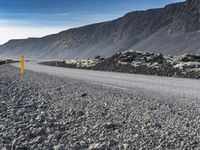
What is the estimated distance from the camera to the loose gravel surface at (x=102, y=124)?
6301mm

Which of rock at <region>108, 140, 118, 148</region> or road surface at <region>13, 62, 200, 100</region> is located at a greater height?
rock at <region>108, 140, 118, 148</region>

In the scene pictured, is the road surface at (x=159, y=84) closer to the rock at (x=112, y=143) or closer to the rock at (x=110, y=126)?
the rock at (x=110, y=126)

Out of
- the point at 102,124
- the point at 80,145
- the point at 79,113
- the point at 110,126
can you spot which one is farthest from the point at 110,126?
the point at 79,113

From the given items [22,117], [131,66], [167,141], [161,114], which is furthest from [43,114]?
[131,66]

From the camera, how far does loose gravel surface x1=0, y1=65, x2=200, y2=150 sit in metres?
6.30

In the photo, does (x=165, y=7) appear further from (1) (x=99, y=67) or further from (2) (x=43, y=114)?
(2) (x=43, y=114)

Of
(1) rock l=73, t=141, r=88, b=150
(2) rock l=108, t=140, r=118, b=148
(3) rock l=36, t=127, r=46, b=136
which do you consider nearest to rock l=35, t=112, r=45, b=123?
(3) rock l=36, t=127, r=46, b=136

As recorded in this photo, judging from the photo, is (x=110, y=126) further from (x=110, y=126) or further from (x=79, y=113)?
(x=79, y=113)

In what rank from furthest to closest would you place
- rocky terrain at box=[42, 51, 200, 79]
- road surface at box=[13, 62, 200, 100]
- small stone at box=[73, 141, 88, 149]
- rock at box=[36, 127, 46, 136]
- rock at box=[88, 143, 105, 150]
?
rocky terrain at box=[42, 51, 200, 79]
road surface at box=[13, 62, 200, 100]
rock at box=[36, 127, 46, 136]
small stone at box=[73, 141, 88, 149]
rock at box=[88, 143, 105, 150]

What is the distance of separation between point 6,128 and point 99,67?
108ft

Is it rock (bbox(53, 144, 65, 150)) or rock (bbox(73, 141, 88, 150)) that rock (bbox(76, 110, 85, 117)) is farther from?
rock (bbox(53, 144, 65, 150))

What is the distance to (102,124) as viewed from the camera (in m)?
7.62

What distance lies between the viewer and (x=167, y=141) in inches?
245

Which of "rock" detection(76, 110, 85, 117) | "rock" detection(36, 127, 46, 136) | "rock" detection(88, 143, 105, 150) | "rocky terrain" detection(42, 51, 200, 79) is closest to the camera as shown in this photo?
"rock" detection(88, 143, 105, 150)
